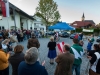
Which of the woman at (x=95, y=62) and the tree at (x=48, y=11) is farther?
the tree at (x=48, y=11)

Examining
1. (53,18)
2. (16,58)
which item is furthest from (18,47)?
(53,18)

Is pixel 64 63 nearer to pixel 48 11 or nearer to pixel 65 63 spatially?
pixel 65 63

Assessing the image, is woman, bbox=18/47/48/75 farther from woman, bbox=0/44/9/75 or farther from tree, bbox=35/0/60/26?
tree, bbox=35/0/60/26

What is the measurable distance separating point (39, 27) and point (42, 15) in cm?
910

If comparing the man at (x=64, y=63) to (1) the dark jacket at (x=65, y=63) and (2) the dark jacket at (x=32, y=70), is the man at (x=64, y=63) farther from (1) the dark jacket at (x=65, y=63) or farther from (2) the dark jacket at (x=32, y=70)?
(2) the dark jacket at (x=32, y=70)

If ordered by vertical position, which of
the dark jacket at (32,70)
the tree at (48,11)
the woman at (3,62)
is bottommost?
the woman at (3,62)

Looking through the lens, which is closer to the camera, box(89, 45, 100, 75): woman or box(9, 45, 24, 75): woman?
box(9, 45, 24, 75): woman

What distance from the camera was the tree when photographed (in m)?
38.2

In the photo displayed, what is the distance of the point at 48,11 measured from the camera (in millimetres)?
38781

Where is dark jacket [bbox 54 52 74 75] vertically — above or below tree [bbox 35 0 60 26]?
below

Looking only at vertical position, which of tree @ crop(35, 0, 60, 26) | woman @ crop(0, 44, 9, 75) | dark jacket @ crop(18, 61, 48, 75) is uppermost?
tree @ crop(35, 0, 60, 26)

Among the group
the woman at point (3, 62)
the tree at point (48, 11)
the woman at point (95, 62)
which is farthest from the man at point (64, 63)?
the tree at point (48, 11)

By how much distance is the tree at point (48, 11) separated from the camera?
3825 cm

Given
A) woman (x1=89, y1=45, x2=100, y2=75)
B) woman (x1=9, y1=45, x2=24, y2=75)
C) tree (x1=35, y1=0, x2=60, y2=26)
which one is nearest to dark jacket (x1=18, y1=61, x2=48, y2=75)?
woman (x1=9, y1=45, x2=24, y2=75)
